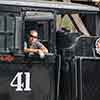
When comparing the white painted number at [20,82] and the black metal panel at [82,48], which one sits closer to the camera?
the white painted number at [20,82]

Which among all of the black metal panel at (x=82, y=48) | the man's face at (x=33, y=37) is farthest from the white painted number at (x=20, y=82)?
the black metal panel at (x=82, y=48)

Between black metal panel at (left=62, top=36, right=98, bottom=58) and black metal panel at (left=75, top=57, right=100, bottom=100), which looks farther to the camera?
black metal panel at (left=62, top=36, right=98, bottom=58)

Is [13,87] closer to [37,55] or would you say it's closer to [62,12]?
[37,55]

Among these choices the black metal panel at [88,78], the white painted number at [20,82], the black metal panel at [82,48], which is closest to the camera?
the white painted number at [20,82]

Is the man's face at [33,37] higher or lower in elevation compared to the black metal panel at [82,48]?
higher

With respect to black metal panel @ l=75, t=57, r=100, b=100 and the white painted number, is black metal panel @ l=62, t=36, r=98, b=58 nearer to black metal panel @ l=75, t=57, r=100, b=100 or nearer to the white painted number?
black metal panel @ l=75, t=57, r=100, b=100

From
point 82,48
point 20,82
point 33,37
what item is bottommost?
point 20,82

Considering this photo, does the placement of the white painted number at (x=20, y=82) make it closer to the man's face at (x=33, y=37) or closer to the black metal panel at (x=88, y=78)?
the man's face at (x=33, y=37)

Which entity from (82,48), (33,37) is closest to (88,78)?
(82,48)

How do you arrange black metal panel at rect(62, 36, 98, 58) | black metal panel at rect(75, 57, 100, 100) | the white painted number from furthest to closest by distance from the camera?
black metal panel at rect(62, 36, 98, 58) → black metal panel at rect(75, 57, 100, 100) → the white painted number

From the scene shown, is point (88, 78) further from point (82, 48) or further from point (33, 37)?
point (33, 37)

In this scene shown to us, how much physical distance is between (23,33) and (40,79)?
2.41 feet

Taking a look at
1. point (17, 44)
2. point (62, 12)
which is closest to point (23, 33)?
point (17, 44)

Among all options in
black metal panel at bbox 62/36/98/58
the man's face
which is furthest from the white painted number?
black metal panel at bbox 62/36/98/58
